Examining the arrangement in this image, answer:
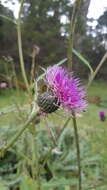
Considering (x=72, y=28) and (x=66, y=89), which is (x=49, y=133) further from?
(x=72, y=28)

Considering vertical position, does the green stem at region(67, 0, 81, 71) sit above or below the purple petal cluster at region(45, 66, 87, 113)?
above

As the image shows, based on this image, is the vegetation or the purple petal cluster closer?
the purple petal cluster

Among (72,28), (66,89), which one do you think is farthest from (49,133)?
(72,28)

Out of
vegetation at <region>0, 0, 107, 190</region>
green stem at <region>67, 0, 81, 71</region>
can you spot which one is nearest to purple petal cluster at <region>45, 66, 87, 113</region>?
vegetation at <region>0, 0, 107, 190</region>

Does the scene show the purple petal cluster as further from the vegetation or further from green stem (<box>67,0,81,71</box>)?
green stem (<box>67,0,81,71</box>)

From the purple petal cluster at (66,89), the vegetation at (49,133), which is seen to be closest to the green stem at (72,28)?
the vegetation at (49,133)

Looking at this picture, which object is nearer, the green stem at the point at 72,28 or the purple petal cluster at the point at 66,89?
the purple petal cluster at the point at 66,89

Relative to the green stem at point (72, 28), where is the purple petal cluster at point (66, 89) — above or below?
below

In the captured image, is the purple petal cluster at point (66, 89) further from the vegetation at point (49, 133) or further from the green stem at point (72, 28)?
the green stem at point (72, 28)

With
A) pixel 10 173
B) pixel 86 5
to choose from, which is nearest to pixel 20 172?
pixel 10 173
